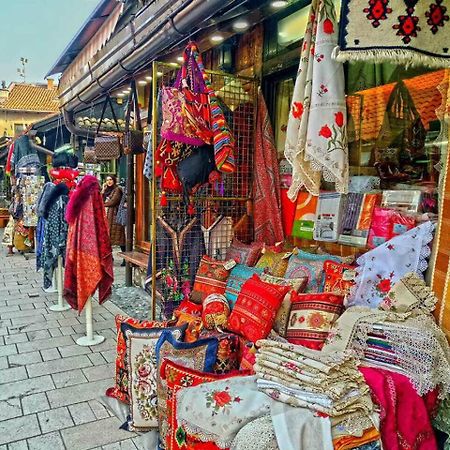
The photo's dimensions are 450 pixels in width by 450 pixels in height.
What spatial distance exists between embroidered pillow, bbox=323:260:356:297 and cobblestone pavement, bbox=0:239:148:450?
1.46m

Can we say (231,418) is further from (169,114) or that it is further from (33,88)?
(33,88)

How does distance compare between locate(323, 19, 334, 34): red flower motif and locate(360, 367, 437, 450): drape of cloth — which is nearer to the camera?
locate(360, 367, 437, 450): drape of cloth

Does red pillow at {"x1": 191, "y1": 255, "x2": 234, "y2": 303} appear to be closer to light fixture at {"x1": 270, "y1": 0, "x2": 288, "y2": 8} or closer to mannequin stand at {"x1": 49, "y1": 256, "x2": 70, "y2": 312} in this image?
light fixture at {"x1": 270, "y1": 0, "x2": 288, "y2": 8}

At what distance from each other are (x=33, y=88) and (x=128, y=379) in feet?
75.5

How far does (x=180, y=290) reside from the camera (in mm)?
3436

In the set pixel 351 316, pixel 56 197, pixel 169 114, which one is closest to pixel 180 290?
pixel 169 114

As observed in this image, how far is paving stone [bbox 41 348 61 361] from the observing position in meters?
3.48

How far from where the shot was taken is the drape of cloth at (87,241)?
360cm

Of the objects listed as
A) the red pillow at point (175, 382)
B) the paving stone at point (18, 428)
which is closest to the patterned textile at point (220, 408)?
the red pillow at point (175, 382)

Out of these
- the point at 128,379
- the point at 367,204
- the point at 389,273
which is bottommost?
the point at 128,379

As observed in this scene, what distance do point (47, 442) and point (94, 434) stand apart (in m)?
0.26

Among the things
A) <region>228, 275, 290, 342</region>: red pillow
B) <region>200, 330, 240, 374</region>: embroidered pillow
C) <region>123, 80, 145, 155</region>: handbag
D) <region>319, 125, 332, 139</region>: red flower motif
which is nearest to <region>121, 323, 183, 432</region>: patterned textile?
<region>200, 330, 240, 374</region>: embroidered pillow

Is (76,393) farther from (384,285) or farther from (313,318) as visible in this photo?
(384,285)

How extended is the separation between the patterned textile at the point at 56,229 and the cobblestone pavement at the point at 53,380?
0.72 metres
